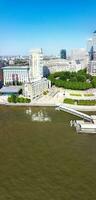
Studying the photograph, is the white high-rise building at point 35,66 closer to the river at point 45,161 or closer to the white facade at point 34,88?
the white facade at point 34,88

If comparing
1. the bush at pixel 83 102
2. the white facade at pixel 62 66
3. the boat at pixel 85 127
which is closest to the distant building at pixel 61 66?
the white facade at pixel 62 66

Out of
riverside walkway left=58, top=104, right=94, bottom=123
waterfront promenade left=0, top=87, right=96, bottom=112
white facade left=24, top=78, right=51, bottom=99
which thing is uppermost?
white facade left=24, top=78, right=51, bottom=99

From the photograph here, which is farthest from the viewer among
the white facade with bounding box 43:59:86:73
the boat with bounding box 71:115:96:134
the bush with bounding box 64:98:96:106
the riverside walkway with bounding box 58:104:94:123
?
the white facade with bounding box 43:59:86:73

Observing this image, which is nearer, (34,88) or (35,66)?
(34,88)

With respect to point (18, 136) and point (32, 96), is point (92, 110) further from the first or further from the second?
point (18, 136)

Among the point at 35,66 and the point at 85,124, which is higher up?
the point at 35,66

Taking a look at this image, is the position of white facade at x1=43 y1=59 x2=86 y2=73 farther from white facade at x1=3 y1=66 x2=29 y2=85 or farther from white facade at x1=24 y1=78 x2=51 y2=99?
white facade at x1=24 y1=78 x2=51 y2=99

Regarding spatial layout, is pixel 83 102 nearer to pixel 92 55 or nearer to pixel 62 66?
pixel 62 66

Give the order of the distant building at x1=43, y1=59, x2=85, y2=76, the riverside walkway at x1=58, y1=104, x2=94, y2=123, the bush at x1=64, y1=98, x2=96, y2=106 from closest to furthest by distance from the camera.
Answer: the riverside walkway at x1=58, y1=104, x2=94, y2=123 < the bush at x1=64, y1=98, x2=96, y2=106 < the distant building at x1=43, y1=59, x2=85, y2=76

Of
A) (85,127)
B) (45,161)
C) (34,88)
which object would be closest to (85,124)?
(85,127)

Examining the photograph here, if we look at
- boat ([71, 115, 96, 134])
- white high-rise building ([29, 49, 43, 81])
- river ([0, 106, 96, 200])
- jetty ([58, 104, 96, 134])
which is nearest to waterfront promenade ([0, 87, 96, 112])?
jetty ([58, 104, 96, 134])

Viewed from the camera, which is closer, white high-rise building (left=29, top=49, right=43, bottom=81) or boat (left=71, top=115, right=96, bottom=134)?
A: boat (left=71, top=115, right=96, bottom=134)
